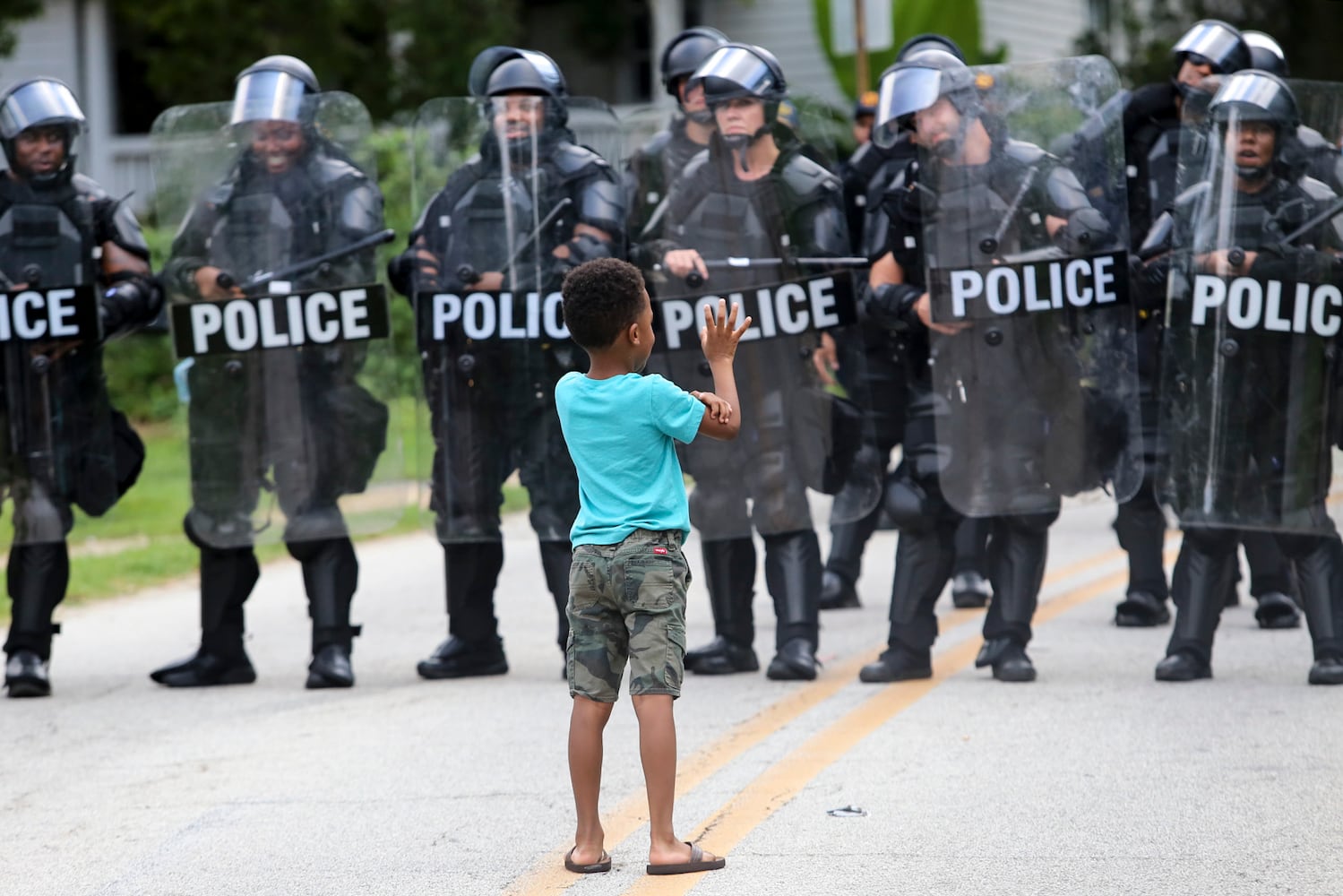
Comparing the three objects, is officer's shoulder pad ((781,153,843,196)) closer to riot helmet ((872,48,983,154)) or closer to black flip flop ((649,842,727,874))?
riot helmet ((872,48,983,154))

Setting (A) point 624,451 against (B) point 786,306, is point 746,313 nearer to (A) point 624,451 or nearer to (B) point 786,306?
(B) point 786,306

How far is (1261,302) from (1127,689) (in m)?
1.42

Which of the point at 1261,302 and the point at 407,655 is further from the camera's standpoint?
the point at 407,655

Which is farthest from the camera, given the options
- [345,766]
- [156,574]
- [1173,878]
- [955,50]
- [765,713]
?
[156,574]

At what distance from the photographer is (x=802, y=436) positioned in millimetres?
7188

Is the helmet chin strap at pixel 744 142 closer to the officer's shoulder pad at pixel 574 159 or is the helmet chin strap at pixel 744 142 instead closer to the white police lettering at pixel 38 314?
the officer's shoulder pad at pixel 574 159

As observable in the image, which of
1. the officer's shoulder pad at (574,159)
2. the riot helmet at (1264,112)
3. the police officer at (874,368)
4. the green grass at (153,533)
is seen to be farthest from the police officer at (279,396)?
the riot helmet at (1264,112)

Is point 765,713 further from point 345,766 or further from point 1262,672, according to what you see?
point 1262,672

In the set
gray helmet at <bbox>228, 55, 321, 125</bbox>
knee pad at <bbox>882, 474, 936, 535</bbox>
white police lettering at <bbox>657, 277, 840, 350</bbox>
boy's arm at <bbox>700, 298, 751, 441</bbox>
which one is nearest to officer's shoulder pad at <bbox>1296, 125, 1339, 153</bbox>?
white police lettering at <bbox>657, 277, 840, 350</bbox>

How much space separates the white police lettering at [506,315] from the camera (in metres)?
7.16

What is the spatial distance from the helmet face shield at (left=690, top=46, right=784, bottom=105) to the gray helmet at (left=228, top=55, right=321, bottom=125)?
1.49 m

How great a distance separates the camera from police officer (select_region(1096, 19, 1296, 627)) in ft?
24.3

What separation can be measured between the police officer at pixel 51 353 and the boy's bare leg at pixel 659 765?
3.57 metres

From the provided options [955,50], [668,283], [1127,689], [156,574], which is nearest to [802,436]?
[668,283]
